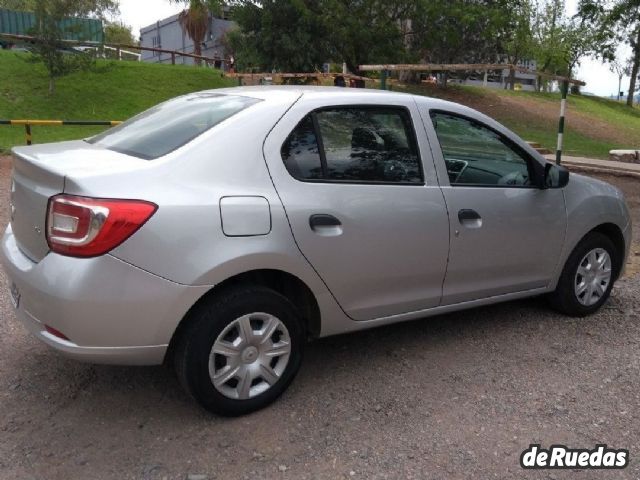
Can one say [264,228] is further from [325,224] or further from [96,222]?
[96,222]

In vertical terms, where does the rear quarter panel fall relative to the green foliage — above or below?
below

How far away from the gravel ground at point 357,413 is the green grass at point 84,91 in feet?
44.5

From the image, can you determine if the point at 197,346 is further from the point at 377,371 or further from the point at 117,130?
the point at 117,130

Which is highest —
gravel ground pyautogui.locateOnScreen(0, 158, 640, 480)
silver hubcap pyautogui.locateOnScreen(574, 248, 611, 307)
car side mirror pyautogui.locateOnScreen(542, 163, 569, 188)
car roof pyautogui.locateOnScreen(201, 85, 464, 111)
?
car roof pyautogui.locateOnScreen(201, 85, 464, 111)

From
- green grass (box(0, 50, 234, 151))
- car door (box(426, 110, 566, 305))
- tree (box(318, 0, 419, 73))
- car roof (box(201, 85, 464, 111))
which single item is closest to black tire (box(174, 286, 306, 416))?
car roof (box(201, 85, 464, 111))

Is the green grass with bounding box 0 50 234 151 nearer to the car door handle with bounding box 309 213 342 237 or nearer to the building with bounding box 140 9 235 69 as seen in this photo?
the car door handle with bounding box 309 213 342 237

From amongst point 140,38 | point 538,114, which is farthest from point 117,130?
point 140,38

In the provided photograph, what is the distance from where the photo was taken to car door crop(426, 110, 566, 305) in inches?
146

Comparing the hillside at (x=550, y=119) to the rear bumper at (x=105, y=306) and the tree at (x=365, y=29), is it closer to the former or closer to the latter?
the tree at (x=365, y=29)

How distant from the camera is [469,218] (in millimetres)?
3693

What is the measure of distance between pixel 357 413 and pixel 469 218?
53.3 inches

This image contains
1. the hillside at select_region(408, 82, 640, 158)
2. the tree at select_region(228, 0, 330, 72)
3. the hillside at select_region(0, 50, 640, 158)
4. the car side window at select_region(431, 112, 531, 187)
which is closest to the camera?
the car side window at select_region(431, 112, 531, 187)

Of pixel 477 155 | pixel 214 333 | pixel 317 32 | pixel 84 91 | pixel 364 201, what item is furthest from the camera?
pixel 84 91

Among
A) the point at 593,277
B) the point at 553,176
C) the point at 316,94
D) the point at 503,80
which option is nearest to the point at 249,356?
the point at 316,94
